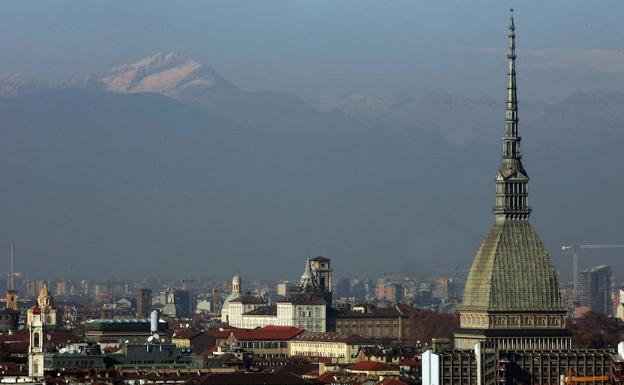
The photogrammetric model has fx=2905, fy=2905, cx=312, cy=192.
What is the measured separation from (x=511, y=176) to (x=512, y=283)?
4.96 m

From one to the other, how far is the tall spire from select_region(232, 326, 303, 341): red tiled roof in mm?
44913

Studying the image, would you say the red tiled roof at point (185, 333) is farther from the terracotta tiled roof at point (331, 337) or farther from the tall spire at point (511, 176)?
the tall spire at point (511, 176)

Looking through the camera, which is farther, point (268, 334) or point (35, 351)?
point (268, 334)

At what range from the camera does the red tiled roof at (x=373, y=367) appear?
133000mm

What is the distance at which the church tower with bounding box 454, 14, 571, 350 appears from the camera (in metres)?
124

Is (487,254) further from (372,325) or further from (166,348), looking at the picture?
(372,325)

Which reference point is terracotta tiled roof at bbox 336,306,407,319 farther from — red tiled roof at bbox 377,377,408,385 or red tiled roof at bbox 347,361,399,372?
red tiled roof at bbox 377,377,408,385

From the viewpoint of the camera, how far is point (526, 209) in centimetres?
12644

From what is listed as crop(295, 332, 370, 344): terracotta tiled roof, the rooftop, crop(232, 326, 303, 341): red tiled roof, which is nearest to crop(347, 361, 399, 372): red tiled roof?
the rooftop

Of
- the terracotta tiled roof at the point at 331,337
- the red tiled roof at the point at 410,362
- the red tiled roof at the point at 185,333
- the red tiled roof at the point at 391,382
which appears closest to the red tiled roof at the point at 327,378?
the red tiled roof at the point at 391,382

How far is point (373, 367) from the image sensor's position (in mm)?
134000

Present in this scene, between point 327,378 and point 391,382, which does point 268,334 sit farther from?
point 391,382

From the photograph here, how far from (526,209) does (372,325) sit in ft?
201

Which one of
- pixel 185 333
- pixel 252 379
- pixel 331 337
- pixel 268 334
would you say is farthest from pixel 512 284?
pixel 185 333
